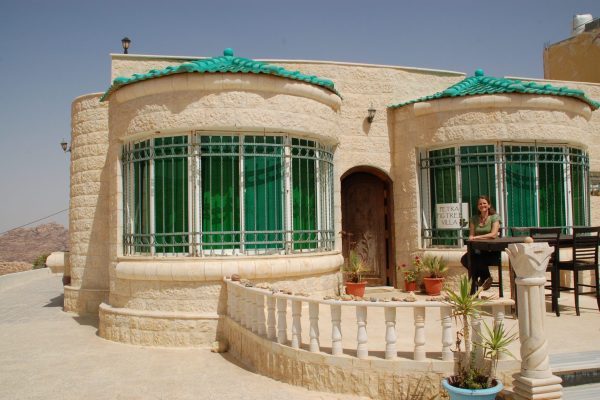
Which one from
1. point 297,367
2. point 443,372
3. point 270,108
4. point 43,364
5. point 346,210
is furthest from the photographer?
point 346,210

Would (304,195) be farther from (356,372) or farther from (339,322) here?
(356,372)

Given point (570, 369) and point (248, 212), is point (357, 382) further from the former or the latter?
point (248, 212)

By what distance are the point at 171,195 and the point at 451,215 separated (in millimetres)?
5377

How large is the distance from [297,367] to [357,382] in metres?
0.79

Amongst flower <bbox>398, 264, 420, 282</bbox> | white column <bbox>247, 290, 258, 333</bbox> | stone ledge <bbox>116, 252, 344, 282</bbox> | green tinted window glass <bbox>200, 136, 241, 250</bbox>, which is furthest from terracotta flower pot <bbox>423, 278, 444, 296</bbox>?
white column <bbox>247, 290, 258, 333</bbox>

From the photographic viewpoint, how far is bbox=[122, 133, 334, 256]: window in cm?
822

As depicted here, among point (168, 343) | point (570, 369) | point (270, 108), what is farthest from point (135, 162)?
point (570, 369)

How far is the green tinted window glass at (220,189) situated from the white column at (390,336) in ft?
11.5

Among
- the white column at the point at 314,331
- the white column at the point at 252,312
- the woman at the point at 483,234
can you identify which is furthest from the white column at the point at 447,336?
the woman at the point at 483,234

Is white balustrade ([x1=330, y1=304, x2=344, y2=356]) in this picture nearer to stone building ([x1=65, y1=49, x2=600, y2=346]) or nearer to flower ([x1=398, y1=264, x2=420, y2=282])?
stone building ([x1=65, y1=49, x2=600, y2=346])

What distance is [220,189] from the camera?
8.31 metres

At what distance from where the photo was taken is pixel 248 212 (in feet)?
27.5

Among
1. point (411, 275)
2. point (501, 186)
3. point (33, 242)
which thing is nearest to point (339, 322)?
point (411, 275)

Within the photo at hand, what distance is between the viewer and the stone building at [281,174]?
8.16m
